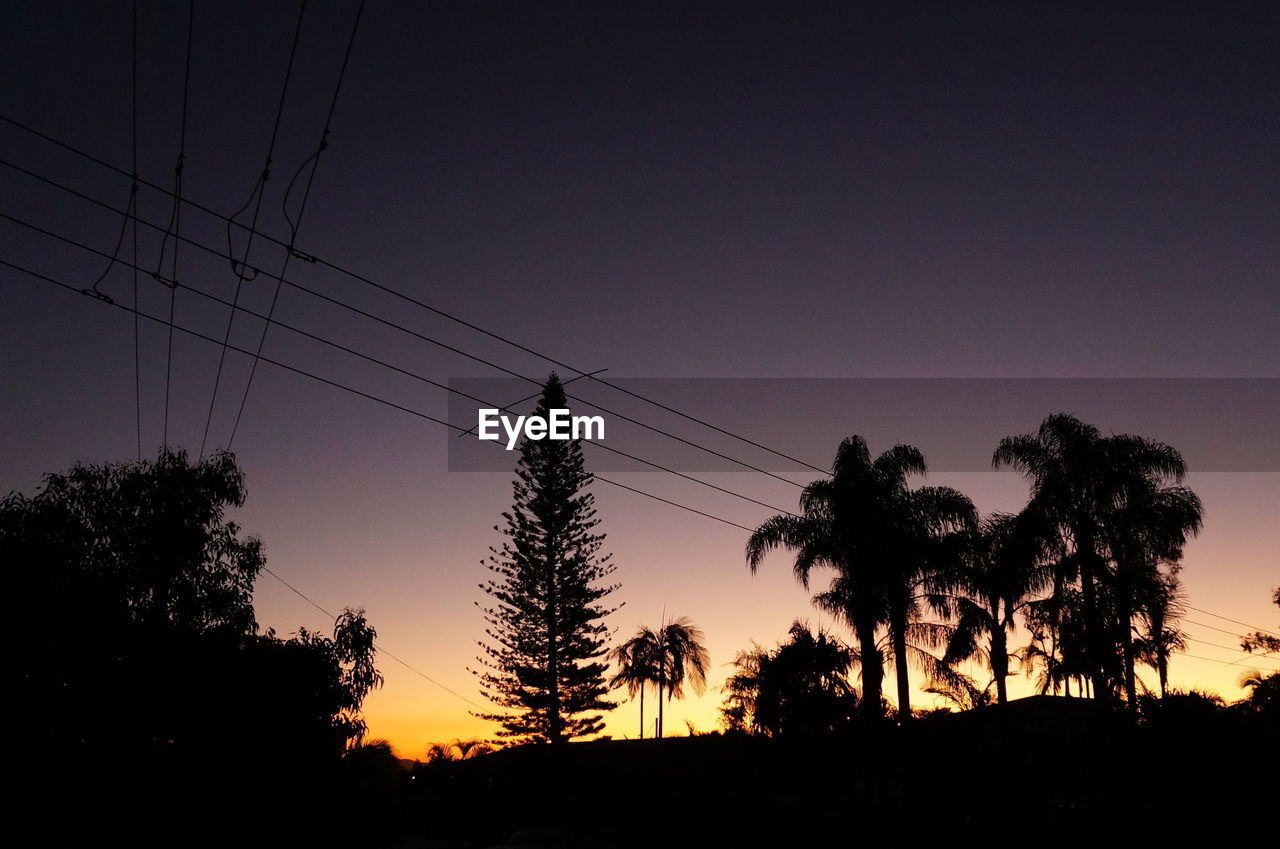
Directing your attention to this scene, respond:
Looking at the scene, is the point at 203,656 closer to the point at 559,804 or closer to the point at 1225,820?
the point at 1225,820

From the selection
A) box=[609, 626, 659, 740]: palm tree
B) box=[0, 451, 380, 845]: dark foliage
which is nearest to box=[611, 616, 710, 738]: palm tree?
box=[609, 626, 659, 740]: palm tree

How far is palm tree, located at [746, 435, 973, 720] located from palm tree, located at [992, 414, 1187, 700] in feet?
8.26

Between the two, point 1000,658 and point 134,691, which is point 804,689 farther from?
point 134,691

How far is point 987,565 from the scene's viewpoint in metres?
29.1

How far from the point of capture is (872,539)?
28.1m

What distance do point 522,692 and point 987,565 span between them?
20.5 metres

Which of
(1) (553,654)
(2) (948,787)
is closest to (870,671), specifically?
(2) (948,787)

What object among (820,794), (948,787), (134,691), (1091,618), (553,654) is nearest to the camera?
(134,691)

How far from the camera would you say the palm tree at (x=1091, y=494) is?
27.1 meters

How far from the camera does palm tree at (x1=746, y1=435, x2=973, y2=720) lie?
2777cm

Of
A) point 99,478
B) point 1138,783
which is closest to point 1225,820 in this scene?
point 1138,783

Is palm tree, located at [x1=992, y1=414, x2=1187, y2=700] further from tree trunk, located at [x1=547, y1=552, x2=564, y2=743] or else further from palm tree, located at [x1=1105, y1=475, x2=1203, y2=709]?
tree trunk, located at [x1=547, y1=552, x2=564, y2=743]

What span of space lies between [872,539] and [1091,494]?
6012mm

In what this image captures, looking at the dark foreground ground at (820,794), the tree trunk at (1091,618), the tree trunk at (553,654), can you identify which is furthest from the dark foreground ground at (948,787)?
the tree trunk at (553,654)
